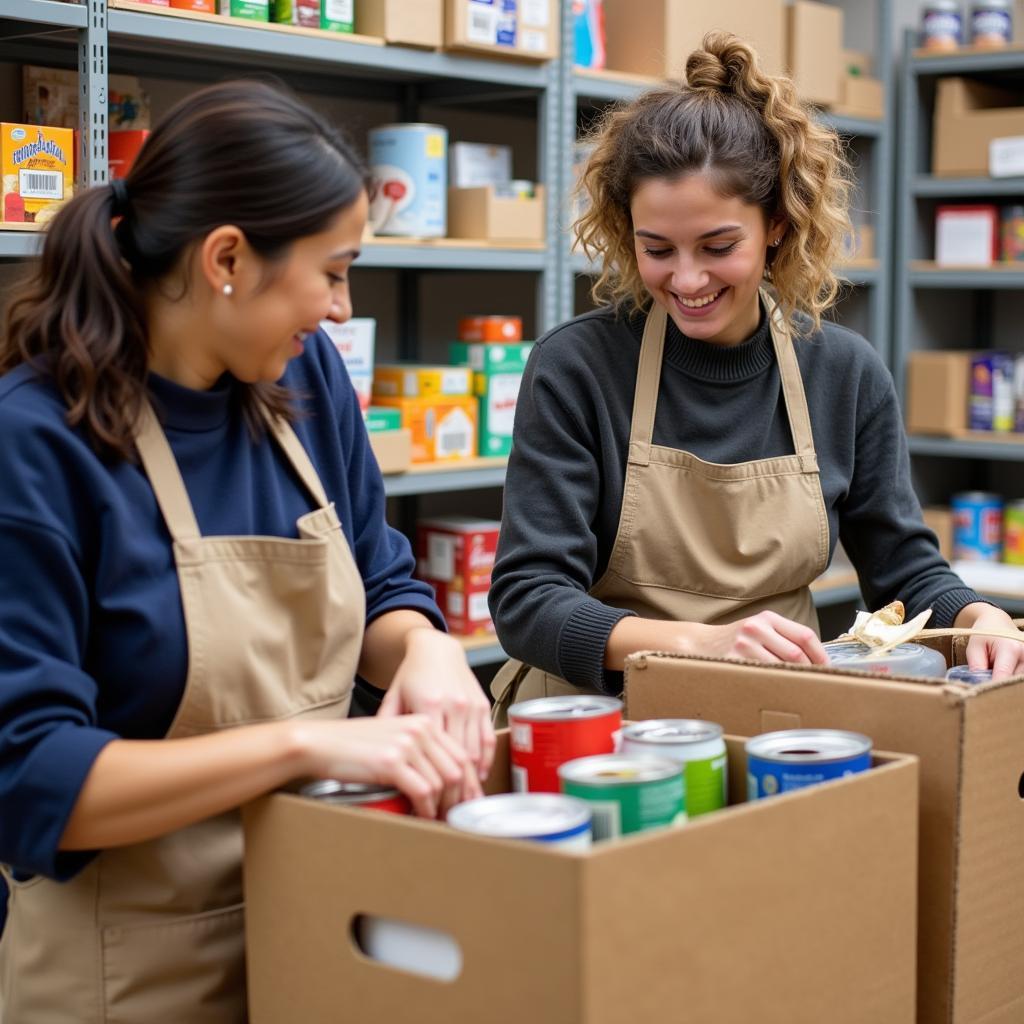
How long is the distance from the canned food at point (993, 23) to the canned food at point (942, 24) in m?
0.09

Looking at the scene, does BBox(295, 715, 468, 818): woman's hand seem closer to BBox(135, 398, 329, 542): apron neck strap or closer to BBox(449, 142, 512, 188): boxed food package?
BBox(135, 398, 329, 542): apron neck strap

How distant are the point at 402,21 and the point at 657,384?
1609mm

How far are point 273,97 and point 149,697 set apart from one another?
1.69 feet

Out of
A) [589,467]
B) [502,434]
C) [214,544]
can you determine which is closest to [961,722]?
[214,544]

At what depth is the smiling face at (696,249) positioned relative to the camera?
174 centimetres

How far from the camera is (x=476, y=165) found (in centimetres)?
345

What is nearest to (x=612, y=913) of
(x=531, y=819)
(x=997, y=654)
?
(x=531, y=819)

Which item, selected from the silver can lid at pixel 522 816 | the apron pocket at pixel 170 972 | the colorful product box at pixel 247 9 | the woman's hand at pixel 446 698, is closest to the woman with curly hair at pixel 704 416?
the woman's hand at pixel 446 698

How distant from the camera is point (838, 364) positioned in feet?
6.25

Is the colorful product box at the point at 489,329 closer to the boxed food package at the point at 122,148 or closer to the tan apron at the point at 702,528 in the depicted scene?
the boxed food package at the point at 122,148

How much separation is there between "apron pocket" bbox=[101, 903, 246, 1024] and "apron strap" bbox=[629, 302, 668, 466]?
836mm

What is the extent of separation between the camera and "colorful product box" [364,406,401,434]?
3195 millimetres

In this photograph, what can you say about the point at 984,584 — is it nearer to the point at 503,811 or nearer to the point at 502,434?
the point at 502,434

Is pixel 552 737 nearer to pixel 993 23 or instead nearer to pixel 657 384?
pixel 657 384
